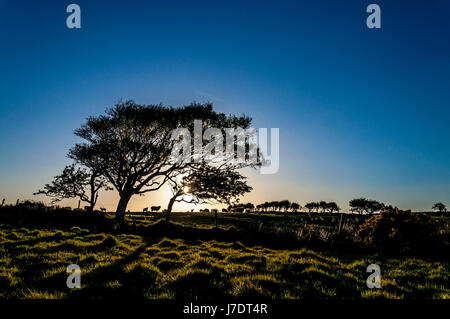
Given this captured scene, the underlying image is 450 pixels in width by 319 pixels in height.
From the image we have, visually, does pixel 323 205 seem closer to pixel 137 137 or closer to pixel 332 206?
pixel 332 206

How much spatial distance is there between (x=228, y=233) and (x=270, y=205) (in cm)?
12980

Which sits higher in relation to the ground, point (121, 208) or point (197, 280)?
point (197, 280)

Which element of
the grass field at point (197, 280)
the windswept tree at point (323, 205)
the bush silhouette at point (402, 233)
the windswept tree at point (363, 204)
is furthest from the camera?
the windswept tree at point (323, 205)

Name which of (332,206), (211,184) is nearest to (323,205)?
(332,206)

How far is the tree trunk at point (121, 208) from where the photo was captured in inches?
957

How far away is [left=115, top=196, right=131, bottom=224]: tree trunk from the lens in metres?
24.3

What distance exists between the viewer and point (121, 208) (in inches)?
985

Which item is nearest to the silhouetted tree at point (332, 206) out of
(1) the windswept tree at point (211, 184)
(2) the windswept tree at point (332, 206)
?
(2) the windswept tree at point (332, 206)

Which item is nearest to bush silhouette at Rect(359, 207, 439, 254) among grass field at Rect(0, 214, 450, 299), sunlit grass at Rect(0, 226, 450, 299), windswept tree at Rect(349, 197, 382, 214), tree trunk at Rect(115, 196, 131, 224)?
sunlit grass at Rect(0, 226, 450, 299)

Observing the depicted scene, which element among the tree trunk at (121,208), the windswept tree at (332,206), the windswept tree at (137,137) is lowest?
the windswept tree at (332,206)

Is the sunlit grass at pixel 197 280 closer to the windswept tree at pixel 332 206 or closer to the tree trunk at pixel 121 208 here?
the tree trunk at pixel 121 208

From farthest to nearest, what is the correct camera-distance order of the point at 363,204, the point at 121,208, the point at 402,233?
the point at 363,204 → the point at 121,208 → the point at 402,233

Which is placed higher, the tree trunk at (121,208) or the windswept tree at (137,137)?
the windswept tree at (137,137)

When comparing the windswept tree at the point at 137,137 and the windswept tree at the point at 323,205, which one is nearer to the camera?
the windswept tree at the point at 137,137
